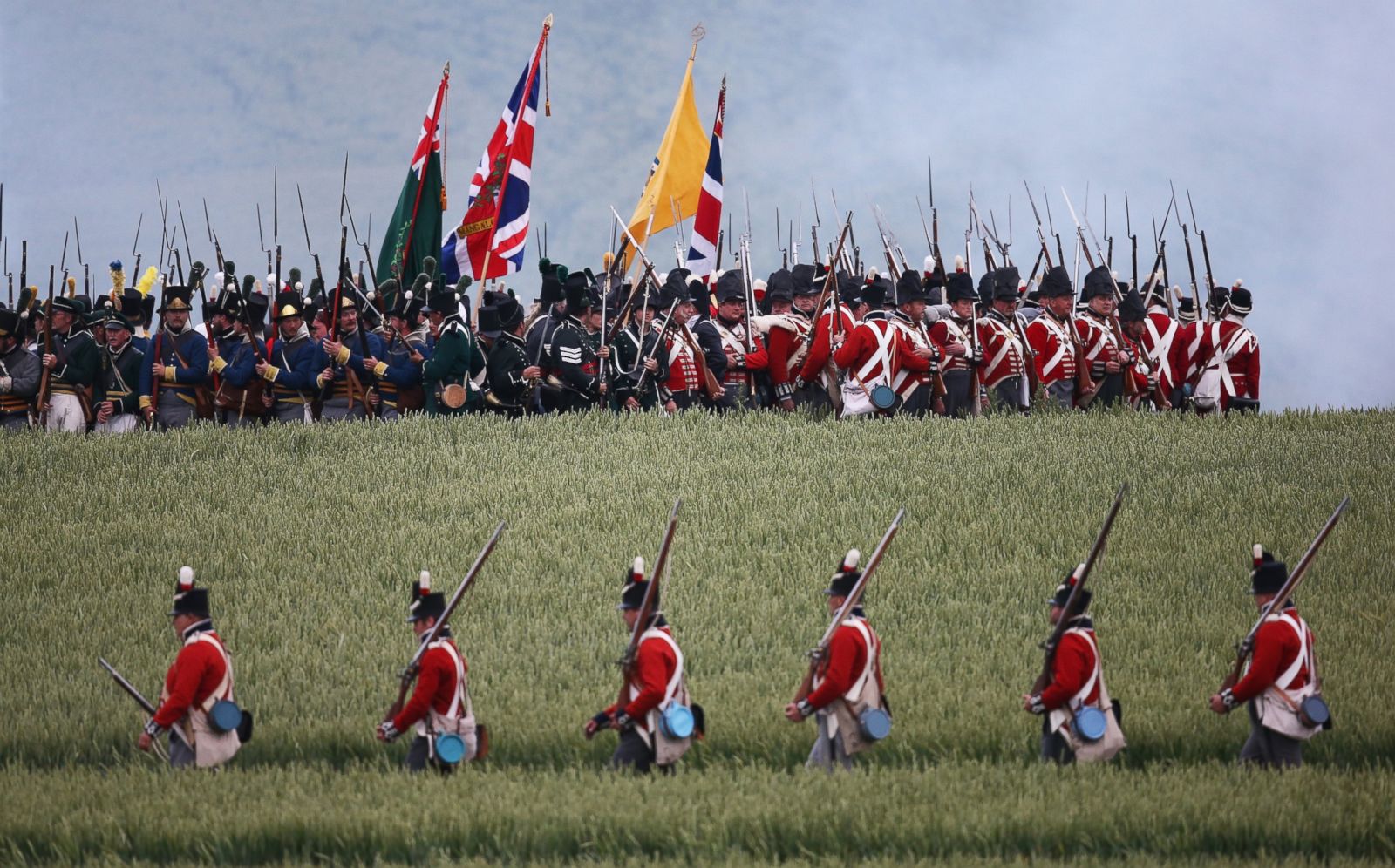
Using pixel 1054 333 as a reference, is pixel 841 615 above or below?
below

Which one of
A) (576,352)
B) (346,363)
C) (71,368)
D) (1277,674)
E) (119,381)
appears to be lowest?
(1277,674)

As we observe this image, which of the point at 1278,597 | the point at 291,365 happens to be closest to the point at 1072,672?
the point at 1278,597

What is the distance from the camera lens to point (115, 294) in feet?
79.0

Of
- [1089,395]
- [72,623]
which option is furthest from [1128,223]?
[72,623]

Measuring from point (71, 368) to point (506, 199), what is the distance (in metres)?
5.72

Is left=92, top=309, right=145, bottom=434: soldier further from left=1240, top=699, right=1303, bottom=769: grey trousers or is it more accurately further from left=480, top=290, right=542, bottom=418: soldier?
left=1240, top=699, right=1303, bottom=769: grey trousers

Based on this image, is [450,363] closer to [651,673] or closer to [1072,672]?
[651,673]

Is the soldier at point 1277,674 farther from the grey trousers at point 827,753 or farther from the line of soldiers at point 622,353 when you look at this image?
the line of soldiers at point 622,353

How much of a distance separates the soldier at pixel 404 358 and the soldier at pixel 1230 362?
9315 millimetres

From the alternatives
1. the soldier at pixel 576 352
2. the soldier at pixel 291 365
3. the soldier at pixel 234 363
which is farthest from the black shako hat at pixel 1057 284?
the soldier at pixel 234 363

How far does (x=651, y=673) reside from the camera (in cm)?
1009

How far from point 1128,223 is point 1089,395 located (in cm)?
727

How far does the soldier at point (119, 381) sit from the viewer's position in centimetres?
2172

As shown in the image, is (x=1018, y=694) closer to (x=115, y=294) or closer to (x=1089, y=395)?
(x=1089, y=395)
